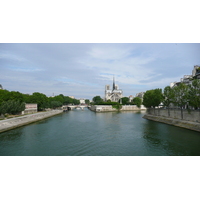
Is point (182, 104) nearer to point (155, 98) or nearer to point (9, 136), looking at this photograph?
point (155, 98)

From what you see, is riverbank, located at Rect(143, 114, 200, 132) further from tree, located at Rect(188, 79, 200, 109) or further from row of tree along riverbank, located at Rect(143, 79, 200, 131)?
tree, located at Rect(188, 79, 200, 109)

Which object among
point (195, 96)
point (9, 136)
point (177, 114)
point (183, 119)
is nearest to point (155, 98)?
point (177, 114)

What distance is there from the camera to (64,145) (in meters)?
16.4

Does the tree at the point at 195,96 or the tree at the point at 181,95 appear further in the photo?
the tree at the point at 181,95

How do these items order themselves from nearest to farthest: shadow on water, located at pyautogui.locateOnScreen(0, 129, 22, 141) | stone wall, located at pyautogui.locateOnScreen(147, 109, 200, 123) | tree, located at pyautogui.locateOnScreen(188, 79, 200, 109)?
shadow on water, located at pyautogui.locateOnScreen(0, 129, 22, 141) < tree, located at pyautogui.locateOnScreen(188, 79, 200, 109) < stone wall, located at pyautogui.locateOnScreen(147, 109, 200, 123)

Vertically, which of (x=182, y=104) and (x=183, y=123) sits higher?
(x=182, y=104)

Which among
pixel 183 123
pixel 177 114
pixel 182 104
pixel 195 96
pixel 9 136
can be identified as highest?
pixel 195 96

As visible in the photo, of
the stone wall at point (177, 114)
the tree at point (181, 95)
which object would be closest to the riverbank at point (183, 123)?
the stone wall at point (177, 114)

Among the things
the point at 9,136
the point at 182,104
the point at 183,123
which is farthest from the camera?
the point at 182,104

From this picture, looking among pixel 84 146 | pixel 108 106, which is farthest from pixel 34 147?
pixel 108 106

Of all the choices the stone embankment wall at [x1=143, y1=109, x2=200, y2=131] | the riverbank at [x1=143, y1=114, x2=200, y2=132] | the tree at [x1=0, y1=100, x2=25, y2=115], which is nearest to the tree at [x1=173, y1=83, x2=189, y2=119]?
the stone embankment wall at [x1=143, y1=109, x2=200, y2=131]

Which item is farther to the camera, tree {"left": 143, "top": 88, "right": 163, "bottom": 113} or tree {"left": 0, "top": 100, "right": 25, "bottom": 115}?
tree {"left": 143, "top": 88, "right": 163, "bottom": 113}

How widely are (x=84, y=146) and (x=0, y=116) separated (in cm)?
2407

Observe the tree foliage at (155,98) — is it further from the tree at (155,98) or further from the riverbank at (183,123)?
the riverbank at (183,123)
